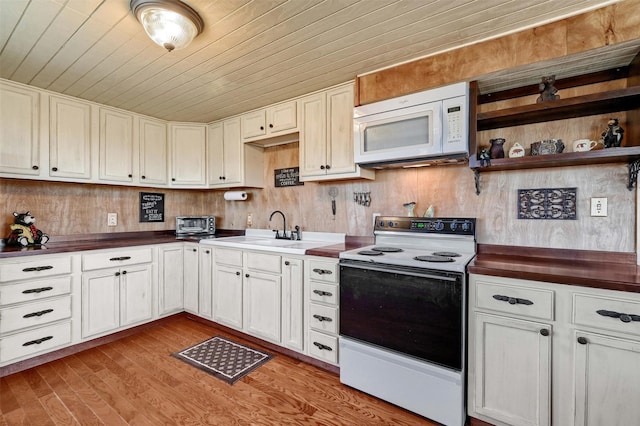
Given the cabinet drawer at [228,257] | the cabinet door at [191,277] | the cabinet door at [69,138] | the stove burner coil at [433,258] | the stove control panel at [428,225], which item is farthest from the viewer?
the cabinet door at [191,277]

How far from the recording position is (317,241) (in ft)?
9.52

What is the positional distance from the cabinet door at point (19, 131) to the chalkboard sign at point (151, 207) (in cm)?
104

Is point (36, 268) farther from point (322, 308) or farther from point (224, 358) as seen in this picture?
point (322, 308)

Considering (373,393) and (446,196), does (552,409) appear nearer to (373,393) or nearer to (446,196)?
(373,393)

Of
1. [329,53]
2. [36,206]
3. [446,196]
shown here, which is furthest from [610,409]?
[36,206]

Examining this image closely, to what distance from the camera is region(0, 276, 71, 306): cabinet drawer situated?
2.13m

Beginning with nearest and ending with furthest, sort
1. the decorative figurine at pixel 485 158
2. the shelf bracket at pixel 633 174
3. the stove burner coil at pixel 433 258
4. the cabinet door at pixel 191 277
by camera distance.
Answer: the shelf bracket at pixel 633 174 < the stove burner coil at pixel 433 258 < the decorative figurine at pixel 485 158 < the cabinet door at pixel 191 277

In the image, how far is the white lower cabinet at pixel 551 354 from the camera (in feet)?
4.28

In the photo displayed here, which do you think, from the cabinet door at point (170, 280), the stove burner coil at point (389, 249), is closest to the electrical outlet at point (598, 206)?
the stove burner coil at point (389, 249)

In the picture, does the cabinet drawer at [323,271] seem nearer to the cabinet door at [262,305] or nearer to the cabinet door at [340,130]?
the cabinet door at [262,305]

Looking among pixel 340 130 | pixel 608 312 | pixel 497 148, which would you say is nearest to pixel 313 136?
pixel 340 130

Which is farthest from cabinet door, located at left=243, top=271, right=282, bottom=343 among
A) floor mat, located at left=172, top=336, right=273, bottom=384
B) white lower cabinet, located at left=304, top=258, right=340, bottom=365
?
white lower cabinet, located at left=304, top=258, right=340, bottom=365

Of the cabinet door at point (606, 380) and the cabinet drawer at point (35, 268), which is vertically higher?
the cabinet drawer at point (35, 268)

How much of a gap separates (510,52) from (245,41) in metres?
1.59
